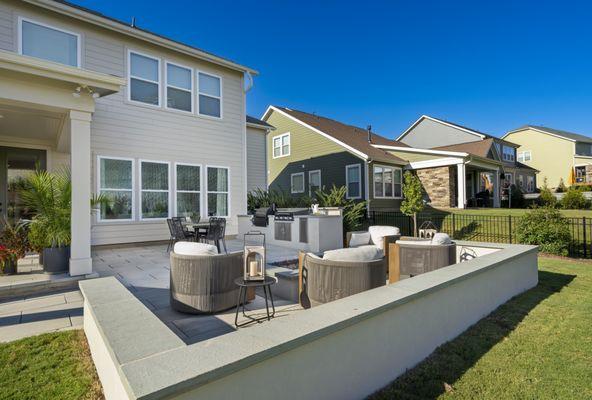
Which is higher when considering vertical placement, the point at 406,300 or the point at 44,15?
the point at 44,15

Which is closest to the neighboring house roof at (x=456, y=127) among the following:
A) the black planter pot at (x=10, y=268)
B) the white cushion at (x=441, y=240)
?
the white cushion at (x=441, y=240)

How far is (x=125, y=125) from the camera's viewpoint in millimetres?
9000

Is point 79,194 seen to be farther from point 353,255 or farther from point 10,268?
point 353,255

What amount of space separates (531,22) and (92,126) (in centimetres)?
1720

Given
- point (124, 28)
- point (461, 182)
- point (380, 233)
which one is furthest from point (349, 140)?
point (124, 28)

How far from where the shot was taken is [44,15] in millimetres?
7906

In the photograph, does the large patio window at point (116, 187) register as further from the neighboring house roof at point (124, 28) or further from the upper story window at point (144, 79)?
the neighboring house roof at point (124, 28)

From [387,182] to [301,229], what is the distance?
962 centimetres

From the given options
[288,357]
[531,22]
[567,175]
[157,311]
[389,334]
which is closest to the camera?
[288,357]

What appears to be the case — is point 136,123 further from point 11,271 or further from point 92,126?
point 11,271

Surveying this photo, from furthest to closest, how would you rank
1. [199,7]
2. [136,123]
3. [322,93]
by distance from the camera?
[322,93], [199,7], [136,123]

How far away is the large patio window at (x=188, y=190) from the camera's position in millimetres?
9906

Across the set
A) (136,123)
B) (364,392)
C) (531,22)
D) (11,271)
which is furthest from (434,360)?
(531,22)

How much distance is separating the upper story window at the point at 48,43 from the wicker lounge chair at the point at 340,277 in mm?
8612
